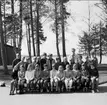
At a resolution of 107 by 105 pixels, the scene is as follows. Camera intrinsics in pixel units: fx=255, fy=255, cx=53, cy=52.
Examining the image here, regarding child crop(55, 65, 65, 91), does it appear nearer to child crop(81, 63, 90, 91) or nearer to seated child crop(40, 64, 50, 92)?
seated child crop(40, 64, 50, 92)

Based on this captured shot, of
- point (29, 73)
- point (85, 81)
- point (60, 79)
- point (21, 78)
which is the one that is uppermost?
point (29, 73)

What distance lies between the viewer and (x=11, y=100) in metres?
9.86

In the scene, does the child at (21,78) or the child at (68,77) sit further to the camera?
the child at (68,77)

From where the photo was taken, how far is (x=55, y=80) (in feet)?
38.5

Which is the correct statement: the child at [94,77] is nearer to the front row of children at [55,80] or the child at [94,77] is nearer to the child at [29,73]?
the front row of children at [55,80]

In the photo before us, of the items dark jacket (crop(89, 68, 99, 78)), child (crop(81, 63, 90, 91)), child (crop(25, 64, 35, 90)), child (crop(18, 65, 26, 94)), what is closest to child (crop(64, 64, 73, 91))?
child (crop(81, 63, 90, 91))

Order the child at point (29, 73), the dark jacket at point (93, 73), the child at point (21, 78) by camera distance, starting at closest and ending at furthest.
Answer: the child at point (21, 78) < the child at point (29, 73) < the dark jacket at point (93, 73)

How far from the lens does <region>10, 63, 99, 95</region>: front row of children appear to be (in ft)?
38.1

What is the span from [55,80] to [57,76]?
388 millimetres

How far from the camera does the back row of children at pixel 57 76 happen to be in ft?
38.1

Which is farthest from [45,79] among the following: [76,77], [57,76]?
[76,77]

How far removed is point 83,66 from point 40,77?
210cm

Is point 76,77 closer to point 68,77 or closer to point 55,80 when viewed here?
point 68,77

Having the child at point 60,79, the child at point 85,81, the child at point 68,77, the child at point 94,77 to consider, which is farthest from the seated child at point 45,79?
the child at point 94,77
